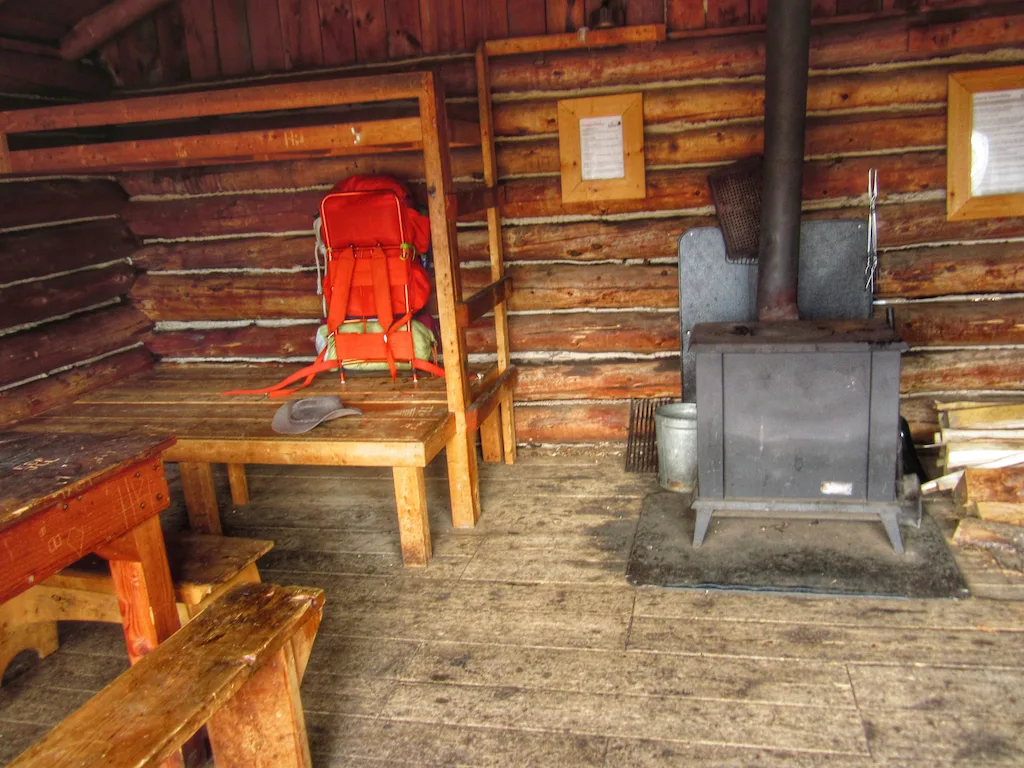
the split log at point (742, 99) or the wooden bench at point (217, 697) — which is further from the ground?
the split log at point (742, 99)

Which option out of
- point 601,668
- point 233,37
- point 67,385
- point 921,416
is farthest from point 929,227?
point 67,385

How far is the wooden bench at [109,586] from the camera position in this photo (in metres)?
3.10

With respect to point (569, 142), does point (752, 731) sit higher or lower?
lower

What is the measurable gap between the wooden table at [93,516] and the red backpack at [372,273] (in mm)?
2157

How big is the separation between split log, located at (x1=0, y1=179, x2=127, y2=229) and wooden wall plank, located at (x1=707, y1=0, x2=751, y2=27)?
4.09 m

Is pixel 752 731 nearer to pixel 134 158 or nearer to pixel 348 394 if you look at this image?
pixel 348 394

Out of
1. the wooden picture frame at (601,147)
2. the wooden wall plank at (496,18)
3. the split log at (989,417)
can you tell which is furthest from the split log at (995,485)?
the wooden wall plank at (496,18)

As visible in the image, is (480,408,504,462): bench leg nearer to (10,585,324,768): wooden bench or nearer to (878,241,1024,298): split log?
(878,241,1024,298): split log

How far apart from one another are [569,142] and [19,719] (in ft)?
13.1

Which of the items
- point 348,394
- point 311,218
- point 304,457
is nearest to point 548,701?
point 304,457

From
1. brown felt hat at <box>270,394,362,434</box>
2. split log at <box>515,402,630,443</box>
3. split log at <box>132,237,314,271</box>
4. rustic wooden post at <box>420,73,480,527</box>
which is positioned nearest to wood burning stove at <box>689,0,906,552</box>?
rustic wooden post at <box>420,73,480,527</box>

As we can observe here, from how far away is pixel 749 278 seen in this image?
5.00m

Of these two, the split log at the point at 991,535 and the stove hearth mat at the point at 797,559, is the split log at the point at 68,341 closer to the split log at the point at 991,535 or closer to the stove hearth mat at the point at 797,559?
the stove hearth mat at the point at 797,559

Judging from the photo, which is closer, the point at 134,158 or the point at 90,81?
the point at 134,158
